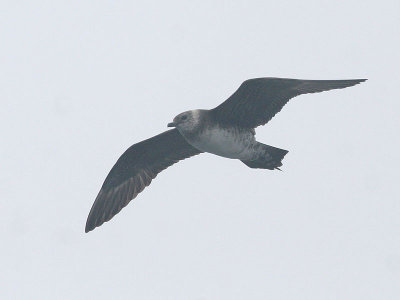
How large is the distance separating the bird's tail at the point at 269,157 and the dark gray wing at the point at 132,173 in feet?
5.24

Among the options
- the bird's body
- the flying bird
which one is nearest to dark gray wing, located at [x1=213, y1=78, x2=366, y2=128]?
the flying bird

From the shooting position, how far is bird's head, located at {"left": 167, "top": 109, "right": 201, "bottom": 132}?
40.7 feet

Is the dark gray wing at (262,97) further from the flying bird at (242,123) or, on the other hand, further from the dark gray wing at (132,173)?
the dark gray wing at (132,173)

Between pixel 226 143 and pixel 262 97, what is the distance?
90cm

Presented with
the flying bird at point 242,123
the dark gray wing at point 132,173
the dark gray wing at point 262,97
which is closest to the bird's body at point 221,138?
the flying bird at point 242,123

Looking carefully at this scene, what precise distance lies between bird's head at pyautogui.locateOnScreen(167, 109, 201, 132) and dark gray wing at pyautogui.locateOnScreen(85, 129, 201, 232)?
151cm

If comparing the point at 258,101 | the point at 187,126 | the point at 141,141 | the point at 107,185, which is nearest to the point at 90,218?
the point at 107,185

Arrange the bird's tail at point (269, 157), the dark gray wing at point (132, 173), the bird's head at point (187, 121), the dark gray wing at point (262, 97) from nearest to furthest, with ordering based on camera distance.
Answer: the dark gray wing at point (262, 97), the bird's head at point (187, 121), the bird's tail at point (269, 157), the dark gray wing at point (132, 173)

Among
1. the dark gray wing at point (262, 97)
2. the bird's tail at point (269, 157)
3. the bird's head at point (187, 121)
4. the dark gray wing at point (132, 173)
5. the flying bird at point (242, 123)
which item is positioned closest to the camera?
the dark gray wing at point (262, 97)

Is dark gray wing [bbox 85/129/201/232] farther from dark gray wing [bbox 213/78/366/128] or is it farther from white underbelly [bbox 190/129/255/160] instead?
dark gray wing [bbox 213/78/366/128]

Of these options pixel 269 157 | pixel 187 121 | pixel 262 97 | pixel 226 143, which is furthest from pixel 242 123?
pixel 187 121

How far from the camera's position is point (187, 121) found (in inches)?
490

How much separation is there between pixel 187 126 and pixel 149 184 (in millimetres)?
2274

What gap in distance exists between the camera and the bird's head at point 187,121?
489 inches
